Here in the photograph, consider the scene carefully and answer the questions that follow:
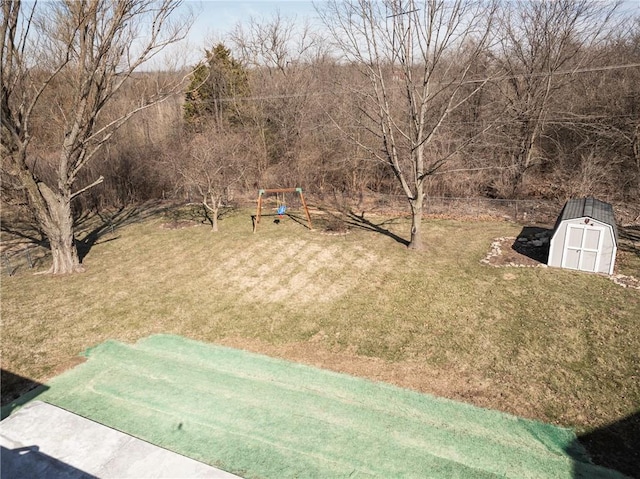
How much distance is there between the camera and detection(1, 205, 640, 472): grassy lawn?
7.05m

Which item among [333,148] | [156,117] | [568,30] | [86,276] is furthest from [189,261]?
[156,117]

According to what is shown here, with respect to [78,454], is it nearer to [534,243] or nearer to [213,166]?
[213,166]

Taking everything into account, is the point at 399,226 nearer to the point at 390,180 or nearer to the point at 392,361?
the point at 390,180

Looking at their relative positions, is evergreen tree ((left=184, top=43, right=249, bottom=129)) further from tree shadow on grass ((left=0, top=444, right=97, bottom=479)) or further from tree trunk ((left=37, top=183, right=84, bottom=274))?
tree shadow on grass ((left=0, top=444, right=97, bottom=479))

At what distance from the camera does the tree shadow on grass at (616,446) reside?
5.24m

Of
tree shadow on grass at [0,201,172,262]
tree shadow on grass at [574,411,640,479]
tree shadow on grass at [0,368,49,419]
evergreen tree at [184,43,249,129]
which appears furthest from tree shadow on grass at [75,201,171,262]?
tree shadow on grass at [574,411,640,479]

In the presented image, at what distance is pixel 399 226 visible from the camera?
52.1 feet

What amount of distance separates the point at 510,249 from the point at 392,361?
7.21 metres

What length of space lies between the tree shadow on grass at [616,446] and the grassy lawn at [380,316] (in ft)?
0.52

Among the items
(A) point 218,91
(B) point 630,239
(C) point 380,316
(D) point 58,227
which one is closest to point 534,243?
(B) point 630,239

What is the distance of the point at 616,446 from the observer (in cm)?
558

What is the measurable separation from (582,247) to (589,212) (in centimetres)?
94

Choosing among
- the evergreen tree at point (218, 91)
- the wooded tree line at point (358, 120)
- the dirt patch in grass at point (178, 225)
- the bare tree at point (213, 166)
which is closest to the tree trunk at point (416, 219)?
the wooded tree line at point (358, 120)

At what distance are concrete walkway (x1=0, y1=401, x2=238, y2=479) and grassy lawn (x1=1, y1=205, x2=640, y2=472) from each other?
2296 millimetres
